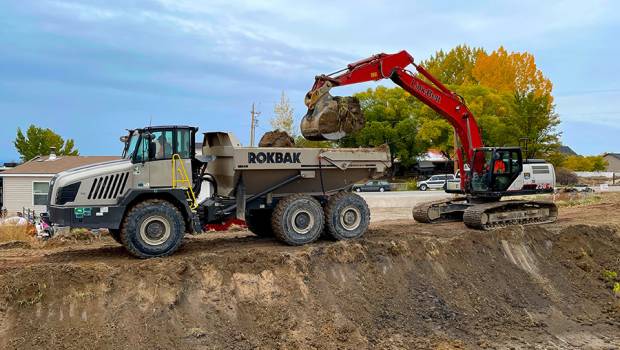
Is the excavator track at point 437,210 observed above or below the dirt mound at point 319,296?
above

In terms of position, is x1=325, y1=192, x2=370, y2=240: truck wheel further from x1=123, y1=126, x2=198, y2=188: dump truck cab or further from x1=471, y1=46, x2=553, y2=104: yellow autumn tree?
x1=471, y1=46, x2=553, y2=104: yellow autumn tree

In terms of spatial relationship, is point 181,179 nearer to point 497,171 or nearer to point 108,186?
point 108,186

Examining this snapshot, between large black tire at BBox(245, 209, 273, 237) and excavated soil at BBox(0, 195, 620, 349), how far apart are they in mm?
375

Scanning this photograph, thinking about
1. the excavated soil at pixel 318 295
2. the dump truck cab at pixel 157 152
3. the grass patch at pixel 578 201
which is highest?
the dump truck cab at pixel 157 152

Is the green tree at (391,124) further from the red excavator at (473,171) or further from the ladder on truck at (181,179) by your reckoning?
the ladder on truck at (181,179)

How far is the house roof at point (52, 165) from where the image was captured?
30578mm

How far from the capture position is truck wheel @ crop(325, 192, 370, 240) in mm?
12586

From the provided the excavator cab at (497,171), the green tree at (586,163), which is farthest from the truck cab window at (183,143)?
the green tree at (586,163)

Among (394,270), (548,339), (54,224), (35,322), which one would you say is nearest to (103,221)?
(54,224)

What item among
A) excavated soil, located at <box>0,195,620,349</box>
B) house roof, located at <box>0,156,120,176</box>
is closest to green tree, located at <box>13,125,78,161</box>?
house roof, located at <box>0,156,120,176</box>

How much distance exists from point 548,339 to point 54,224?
31.9 feet

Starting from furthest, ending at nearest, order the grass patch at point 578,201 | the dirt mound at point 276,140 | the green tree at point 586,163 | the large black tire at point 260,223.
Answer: the green tree at point 586,163 < the grass patch at point 578,201 < the large black tire at point 260,223 < the dirt mound at point 276,140

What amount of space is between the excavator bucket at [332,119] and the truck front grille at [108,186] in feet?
14.2

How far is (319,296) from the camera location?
1060 cm
